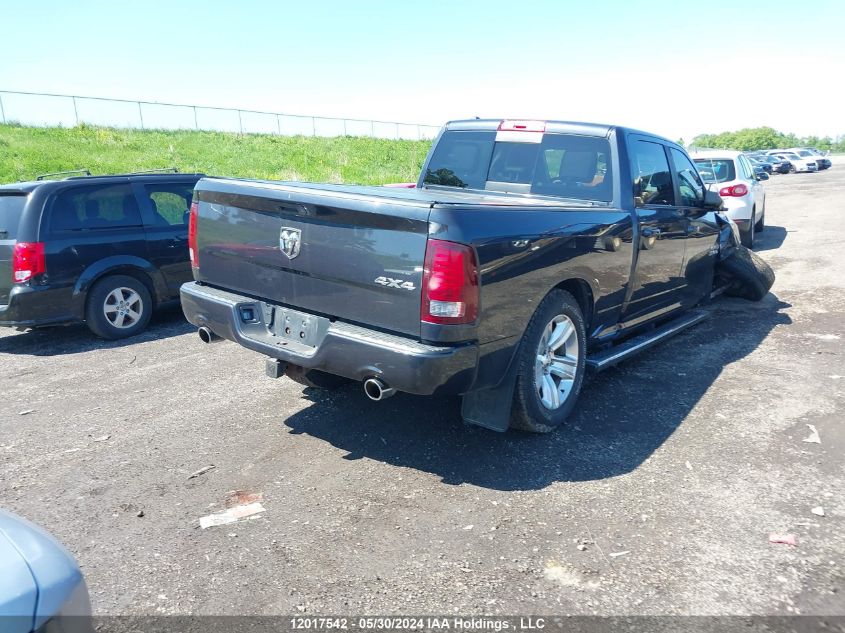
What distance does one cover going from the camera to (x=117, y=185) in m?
7.41

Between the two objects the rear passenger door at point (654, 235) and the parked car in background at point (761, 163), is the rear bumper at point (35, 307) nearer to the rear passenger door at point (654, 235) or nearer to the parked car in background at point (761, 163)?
the rear passenger door at point (654, 235)

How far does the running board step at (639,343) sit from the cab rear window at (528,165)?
3.70 ft

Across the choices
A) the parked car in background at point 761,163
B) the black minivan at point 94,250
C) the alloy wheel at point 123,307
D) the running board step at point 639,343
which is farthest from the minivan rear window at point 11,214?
the parked car in background at point 761,163

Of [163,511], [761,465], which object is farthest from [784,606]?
[163,511]

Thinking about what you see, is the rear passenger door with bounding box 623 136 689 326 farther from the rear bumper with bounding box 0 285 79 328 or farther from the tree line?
the tree line

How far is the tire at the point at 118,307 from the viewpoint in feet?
22.8

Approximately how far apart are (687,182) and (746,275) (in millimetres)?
1975

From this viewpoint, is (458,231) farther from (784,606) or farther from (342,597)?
(784,606)

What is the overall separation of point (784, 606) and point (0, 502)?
3816 mm

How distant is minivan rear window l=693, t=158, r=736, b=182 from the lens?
39.3 feet

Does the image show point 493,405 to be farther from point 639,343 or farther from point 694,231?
point 694,231

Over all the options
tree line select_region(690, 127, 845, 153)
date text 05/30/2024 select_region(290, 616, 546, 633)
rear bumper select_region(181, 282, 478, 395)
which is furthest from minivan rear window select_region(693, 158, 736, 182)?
tree line select_region(690, 127, 845, 153)

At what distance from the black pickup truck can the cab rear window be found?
10 mm

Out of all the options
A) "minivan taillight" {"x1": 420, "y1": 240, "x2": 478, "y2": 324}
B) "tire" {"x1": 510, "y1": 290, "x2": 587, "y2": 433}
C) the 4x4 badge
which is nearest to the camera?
"minivan taillight" {"x1": 420, "y1": 240, "x2": 478, "y2": 324}
